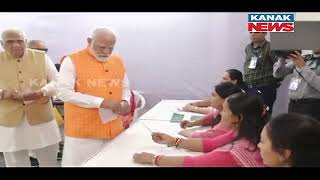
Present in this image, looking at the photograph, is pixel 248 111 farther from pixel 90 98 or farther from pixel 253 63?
pixel 253 63

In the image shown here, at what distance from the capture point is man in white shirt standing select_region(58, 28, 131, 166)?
186 centimetres

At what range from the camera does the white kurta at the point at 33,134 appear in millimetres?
2043

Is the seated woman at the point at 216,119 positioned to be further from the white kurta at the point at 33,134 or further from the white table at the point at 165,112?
the white kurta at the point at 33,134

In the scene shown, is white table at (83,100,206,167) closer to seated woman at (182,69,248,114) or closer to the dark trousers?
seated woman at (182,69,248,114)

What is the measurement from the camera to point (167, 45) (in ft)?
11.6

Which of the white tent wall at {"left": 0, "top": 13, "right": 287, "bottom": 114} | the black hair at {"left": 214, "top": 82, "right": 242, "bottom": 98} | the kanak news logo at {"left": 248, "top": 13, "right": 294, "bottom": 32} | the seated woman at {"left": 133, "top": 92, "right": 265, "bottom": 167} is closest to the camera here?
the seated woman at {"left": 133, "top": 92, "right": 265, "bottom": 167}

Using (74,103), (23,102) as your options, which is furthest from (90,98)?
(23,102)

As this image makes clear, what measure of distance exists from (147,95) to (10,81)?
1784mm

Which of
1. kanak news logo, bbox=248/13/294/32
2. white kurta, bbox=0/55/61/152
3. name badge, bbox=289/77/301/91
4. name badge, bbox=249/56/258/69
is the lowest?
white kurta, bbox=0/55/61/152

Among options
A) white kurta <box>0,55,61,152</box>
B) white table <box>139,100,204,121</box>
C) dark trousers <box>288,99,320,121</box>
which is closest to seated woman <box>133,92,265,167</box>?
white table <box>139,100,204,121</box>

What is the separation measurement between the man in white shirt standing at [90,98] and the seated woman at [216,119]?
1.30 feet

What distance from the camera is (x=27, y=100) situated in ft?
6.68

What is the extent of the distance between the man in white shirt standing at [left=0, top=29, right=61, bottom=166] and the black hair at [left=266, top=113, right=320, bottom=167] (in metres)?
1.46

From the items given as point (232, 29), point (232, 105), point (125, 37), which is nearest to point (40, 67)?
point (232, 105)
